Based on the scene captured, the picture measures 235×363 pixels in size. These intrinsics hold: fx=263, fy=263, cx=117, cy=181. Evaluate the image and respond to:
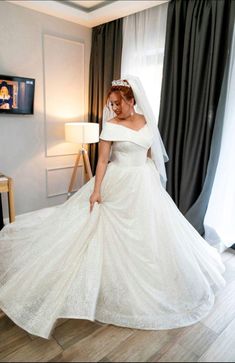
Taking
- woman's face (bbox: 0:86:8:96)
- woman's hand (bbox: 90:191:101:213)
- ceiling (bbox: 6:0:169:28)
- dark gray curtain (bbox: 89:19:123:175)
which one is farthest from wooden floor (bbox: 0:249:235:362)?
ceiling (bbox: 6:0:169:28)

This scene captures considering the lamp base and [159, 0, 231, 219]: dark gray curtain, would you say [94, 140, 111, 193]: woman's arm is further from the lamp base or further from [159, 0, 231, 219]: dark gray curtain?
the lamp base

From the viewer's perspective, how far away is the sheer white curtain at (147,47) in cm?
290

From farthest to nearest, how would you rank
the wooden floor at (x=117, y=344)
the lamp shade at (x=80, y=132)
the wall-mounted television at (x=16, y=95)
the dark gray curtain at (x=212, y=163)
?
the lamp shade at (x=80, y=132) → the wall-mounted television at (x=16, y=95) → the dark gray curtain at (x=212, y=163) → the wooden floor at (x=117, y=344)

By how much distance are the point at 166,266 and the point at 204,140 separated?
1.38 metres

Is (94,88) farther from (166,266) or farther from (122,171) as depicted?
(166,266)

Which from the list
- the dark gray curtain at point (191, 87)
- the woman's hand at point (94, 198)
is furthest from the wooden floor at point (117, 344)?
the dark gray curtain at point (191, 87)

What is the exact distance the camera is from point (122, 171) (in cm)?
194

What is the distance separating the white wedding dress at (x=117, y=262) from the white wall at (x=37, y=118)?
52.3 inches

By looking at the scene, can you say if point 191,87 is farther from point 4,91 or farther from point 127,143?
point 4,91

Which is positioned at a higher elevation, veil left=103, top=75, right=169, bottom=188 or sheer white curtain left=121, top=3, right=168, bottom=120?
sheer white curtain left=121, top=3, right=168, bottom=120

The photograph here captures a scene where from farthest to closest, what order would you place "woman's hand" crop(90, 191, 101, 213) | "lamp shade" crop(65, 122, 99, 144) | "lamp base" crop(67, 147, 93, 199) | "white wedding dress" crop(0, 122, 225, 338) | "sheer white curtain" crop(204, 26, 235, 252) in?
1. "lamp base" crop(67, 147, 93, 199)
2. "lamp shade" crop(65, 122, 99, 144)
3. "sheer white curtain" crop(204, 26, 235, 252)
4. "woman's hand" crop(90, 191, 101, 213)
5. "white wedding dress" crop(0, 122, 225, 338)

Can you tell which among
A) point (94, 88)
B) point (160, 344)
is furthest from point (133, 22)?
point (160, 344)

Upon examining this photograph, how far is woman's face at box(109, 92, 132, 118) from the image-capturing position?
191 centimetres

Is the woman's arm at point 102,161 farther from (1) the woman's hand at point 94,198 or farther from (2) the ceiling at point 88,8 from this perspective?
(2) the ceiling at point 88,8
